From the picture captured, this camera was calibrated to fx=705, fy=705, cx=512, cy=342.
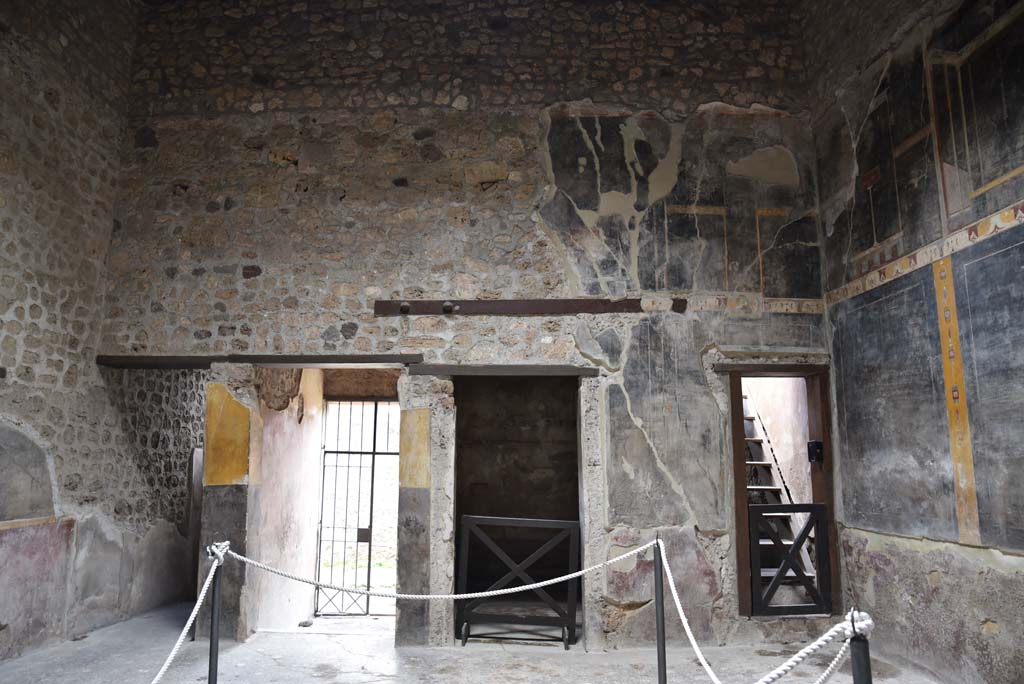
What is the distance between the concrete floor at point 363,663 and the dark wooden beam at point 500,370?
194cm

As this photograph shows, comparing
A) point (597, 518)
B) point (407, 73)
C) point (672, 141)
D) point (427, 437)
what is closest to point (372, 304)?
point (427, 437)

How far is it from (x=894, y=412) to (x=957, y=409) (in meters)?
0.55

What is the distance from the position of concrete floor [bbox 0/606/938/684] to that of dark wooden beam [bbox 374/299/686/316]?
2.41 meters

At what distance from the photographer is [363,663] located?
4.56m

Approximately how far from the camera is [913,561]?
425 centimetres

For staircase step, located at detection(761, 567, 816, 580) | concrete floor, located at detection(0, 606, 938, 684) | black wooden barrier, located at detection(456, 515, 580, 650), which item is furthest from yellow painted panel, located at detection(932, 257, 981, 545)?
black wooden barrier, located at detection(456, 515, 580, 650)

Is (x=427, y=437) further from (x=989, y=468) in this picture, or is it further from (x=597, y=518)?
(x=989, y=468)

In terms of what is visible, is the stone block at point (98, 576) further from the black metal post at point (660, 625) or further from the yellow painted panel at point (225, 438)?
the black metal post at point (660, 625)

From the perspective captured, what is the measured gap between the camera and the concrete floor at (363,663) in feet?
13.8

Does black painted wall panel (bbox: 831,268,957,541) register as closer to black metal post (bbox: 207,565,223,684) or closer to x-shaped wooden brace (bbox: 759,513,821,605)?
x-shaped wooden brace (bbox: 759,513,821,605)

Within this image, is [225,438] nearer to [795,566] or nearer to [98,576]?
[98,576]

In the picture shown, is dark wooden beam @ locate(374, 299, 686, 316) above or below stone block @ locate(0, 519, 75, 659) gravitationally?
above

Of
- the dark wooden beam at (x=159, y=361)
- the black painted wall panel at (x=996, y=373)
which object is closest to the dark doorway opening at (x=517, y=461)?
the dark wooden beam at (x=159, y=361)

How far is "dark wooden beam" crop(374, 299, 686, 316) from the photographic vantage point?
17.4ft
